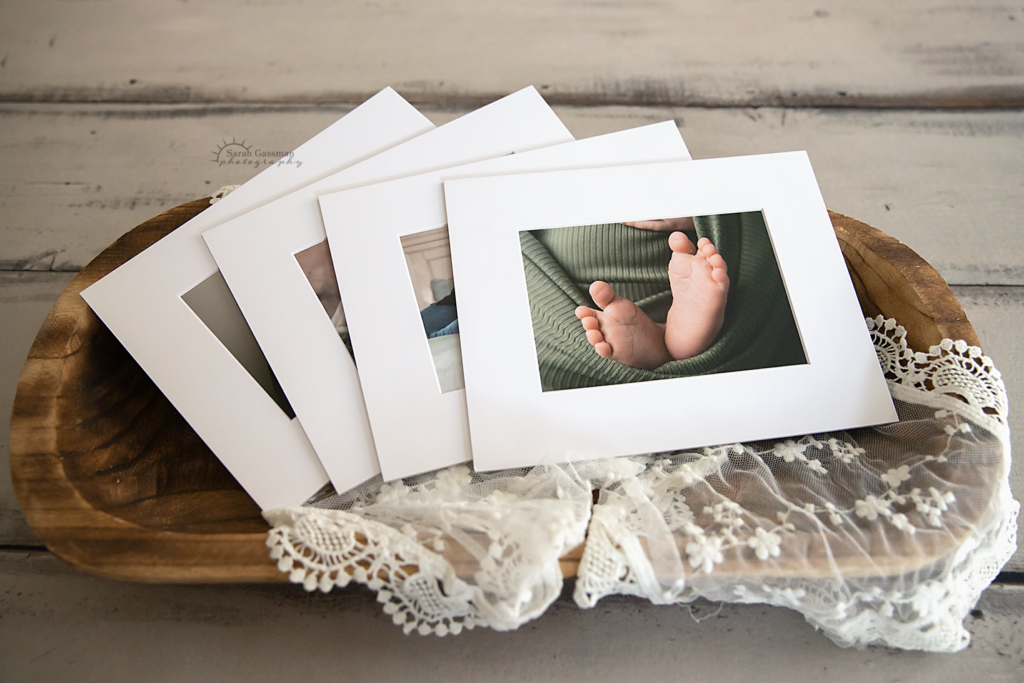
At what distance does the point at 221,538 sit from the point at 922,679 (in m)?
0.50

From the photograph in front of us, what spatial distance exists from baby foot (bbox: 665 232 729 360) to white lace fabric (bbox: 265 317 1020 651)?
0.30ft

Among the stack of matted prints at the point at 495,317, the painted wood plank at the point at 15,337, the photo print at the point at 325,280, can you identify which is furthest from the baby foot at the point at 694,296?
the painted wood plank at the point at 15,337

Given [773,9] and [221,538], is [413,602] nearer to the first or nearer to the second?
[221,538]

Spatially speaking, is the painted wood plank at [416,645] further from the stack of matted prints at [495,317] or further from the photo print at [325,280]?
the photo print at [325,280]

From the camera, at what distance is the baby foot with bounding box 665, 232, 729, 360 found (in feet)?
1.58

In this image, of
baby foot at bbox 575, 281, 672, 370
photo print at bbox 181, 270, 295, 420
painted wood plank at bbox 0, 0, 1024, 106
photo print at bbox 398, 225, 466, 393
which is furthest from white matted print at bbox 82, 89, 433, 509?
painted wood plank at bbox 0, 0, 1024, 106

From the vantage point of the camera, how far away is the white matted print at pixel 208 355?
46 cm

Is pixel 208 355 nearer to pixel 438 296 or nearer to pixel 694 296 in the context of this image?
pixel 438 296

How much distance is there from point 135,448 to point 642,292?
1.38 ft

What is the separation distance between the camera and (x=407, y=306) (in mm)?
487

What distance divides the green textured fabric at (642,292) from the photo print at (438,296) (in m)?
0.06

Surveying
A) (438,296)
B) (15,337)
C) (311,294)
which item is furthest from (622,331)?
(15,337)

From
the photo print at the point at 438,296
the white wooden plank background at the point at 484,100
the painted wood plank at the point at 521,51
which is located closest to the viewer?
the photo print at the point at 438,296

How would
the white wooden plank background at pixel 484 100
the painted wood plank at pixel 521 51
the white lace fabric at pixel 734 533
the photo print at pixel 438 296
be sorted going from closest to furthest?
the white lace fabric at pixel 734 533 → the photo print at pixel 438 296 → the white wooden plank background at pixel 484 100 → the painted wood plank at pixel 521 51
